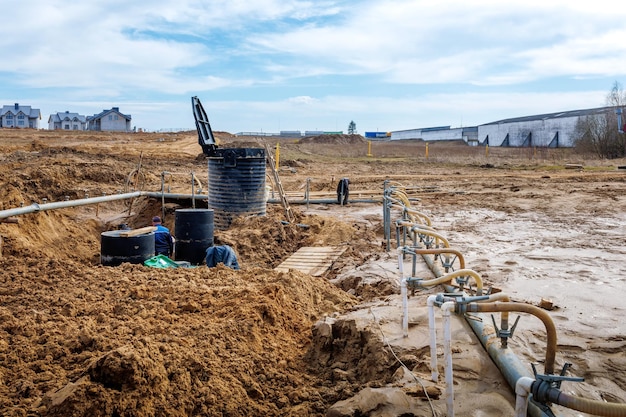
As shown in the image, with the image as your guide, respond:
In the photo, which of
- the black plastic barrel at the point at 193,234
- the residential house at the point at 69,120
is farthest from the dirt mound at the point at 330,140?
the black plastic barrel at the point at 193,234

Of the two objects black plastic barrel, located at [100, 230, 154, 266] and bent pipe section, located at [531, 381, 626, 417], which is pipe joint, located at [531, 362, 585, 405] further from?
black plastic barrel, located at [100, 230, 154, 266]

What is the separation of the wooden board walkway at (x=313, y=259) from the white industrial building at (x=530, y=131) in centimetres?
4625

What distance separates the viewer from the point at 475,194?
20781 millimetres

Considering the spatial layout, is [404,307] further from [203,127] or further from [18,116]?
[18,116]

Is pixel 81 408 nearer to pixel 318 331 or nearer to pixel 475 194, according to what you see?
pixel 318 331

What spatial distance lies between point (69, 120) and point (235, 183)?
98351 millimetres

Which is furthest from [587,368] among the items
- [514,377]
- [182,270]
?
[182,270]

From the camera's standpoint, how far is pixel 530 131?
2694 inches

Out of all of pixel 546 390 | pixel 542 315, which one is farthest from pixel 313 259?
pixel 546 390

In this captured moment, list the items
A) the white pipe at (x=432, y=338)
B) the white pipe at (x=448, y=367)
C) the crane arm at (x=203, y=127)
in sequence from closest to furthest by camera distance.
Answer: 1. the white pipe at (x=448, y=367)
2. the white pipe at (x=432, y=338)
3. the crane arm at (x=203, y=127)

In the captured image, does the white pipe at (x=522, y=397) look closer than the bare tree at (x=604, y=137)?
Yes

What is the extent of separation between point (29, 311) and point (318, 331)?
9.29 ft

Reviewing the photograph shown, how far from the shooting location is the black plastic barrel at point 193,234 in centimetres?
1055

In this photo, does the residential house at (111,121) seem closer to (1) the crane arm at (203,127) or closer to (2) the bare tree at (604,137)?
(2) the bare tree at (604,137)
